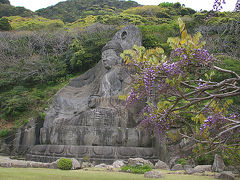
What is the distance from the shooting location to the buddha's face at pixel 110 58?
44.1ft

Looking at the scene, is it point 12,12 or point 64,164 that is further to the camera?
point 12,12

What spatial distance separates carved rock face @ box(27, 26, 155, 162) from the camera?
30.1 feet

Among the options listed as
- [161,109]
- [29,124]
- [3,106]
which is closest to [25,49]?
[3,106]

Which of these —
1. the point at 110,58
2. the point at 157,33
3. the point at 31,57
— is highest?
the point at 157,33

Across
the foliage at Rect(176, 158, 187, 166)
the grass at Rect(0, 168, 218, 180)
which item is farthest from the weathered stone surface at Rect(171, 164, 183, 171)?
the grass at Rect(0, 168, 218, 180)

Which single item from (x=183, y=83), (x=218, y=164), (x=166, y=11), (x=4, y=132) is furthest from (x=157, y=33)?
(x=183, y=83)

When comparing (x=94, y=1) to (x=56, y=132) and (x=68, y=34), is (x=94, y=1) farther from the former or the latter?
(x=56, y=132)

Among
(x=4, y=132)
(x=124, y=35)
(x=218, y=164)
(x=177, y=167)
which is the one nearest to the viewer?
(x=218, y=164)

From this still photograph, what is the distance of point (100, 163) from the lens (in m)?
8.70

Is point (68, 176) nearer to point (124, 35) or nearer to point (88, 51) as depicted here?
point (124, 35)

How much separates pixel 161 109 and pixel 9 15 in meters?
50.8

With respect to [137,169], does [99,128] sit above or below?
above

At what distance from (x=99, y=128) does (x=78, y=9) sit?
49.0 meters

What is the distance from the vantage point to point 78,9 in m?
53.8
